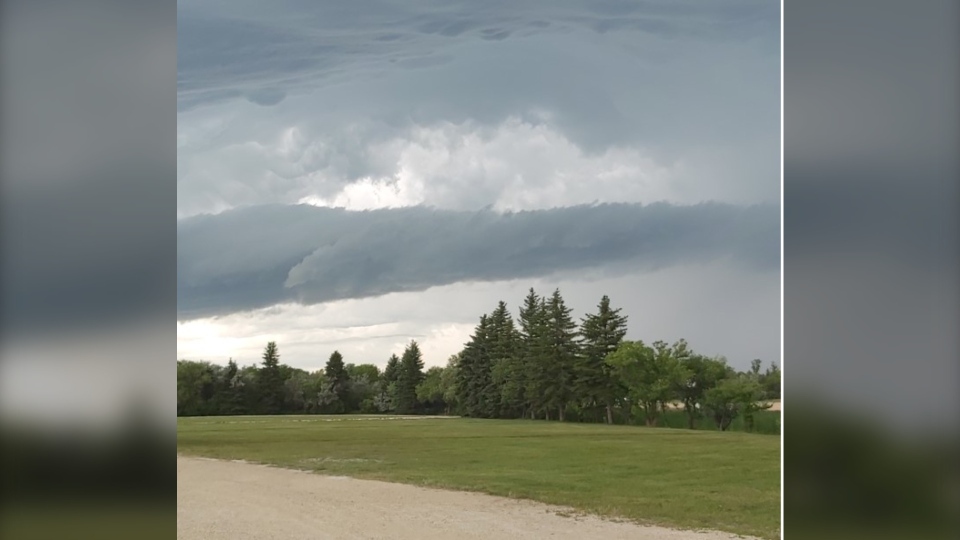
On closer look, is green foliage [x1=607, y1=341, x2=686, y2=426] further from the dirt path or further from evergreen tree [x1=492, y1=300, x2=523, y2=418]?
the dirt path

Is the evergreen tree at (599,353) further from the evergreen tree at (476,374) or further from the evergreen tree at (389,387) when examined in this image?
the evergreen tree at (389,387)

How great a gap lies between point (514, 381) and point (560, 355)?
0.58m

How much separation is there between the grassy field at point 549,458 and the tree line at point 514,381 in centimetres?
17

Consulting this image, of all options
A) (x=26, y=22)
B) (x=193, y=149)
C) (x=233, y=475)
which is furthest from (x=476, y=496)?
(x=26, y=22)

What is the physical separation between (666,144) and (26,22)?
21.4ft

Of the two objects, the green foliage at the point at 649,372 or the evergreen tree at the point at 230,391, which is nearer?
the green foliage at the point at 649,372

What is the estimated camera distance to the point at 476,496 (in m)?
8.45

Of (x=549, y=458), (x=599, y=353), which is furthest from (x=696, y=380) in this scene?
(x=549, y=458)

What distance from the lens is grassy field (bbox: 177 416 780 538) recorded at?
8305 mm

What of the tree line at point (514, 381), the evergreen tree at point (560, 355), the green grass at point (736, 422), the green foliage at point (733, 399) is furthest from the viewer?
the evergreen tree at point (560, 355)

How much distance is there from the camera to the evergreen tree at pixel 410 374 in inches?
343

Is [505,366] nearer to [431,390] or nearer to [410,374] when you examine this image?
[431,390]

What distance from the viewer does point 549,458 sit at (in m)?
8.74

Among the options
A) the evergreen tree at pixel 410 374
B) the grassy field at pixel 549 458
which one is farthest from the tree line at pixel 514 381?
the grassy field at pixel 549 458
